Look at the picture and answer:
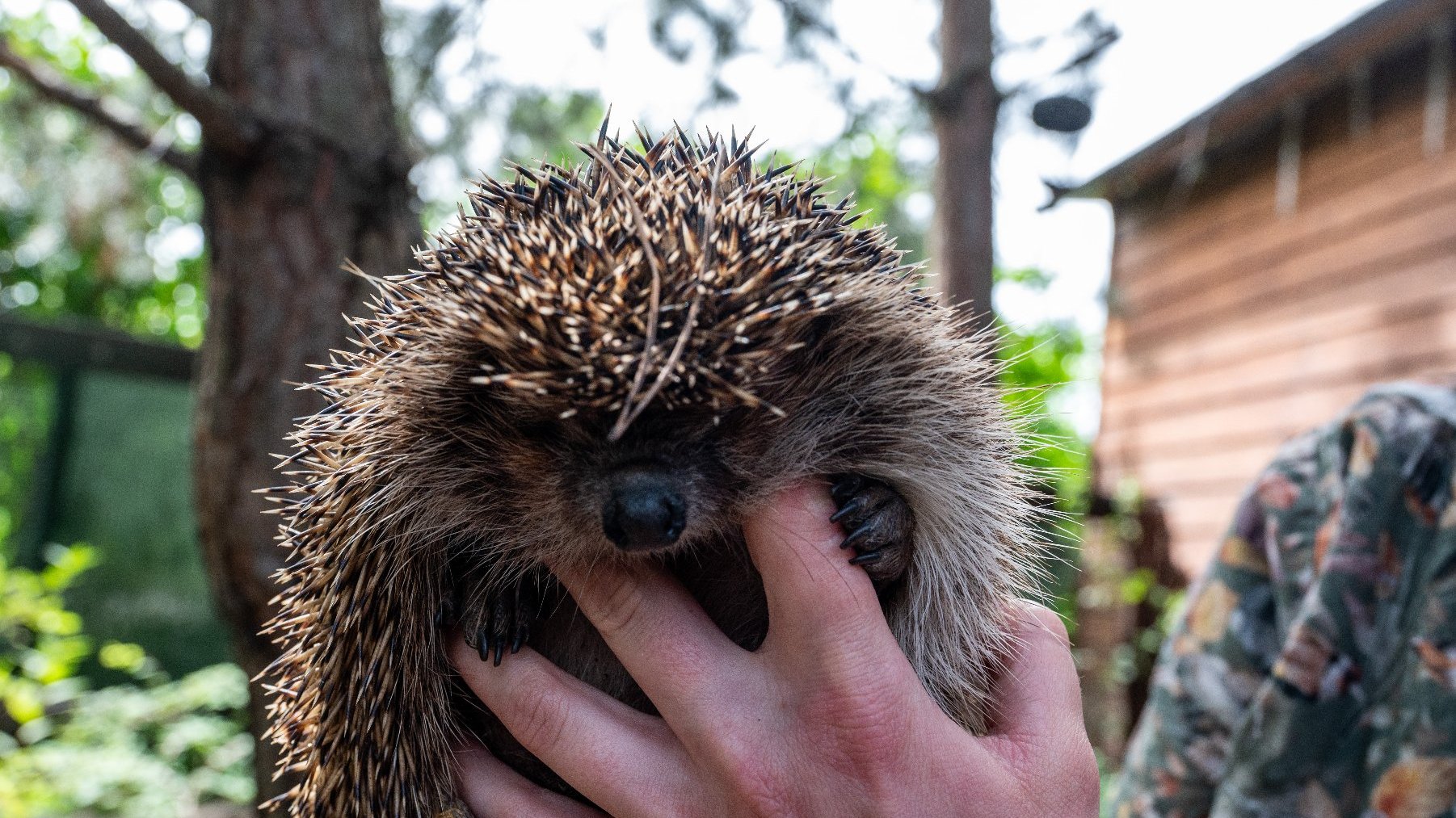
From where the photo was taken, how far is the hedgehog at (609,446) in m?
1.69

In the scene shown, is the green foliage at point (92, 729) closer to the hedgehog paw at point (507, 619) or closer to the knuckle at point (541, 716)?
the hedgehog paw at point (507, 619)

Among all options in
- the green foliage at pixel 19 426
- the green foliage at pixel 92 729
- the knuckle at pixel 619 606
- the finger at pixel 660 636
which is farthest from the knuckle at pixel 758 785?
the green foliage at pixel 19 426

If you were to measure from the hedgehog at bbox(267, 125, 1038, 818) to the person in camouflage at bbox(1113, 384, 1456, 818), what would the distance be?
849 millimetres

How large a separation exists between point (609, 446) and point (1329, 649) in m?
1.97

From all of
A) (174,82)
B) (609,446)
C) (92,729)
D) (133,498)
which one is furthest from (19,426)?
(609,446)

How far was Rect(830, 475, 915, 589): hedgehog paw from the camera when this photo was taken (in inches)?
74.0

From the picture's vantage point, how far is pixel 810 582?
1.74 m

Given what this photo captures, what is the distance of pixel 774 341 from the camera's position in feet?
5.85

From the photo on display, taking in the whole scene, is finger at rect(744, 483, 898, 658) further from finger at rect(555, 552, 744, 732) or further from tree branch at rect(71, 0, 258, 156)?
tree branch at rect(71, 0, 258, 156)

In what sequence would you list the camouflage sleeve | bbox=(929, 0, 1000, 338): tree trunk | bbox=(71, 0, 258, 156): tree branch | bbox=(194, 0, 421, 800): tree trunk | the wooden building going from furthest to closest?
the wooden building, bbox=(929, 0, 1000, 338): tree trunk, bbox=(194, 0, 421, 800): tree trunk, the camouflage sleeve, bbox=(71, 0, 258, 156): tree branch

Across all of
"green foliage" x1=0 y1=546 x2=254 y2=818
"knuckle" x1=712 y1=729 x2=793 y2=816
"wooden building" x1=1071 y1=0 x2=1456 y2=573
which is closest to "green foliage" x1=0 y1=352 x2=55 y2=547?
"green foliage" x1=0 y1=546 x2=254 y2=818

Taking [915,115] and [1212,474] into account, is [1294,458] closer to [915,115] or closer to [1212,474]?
[915,115]

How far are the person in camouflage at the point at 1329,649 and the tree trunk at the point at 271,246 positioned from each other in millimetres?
2646

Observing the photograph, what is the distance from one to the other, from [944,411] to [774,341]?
61 cm
